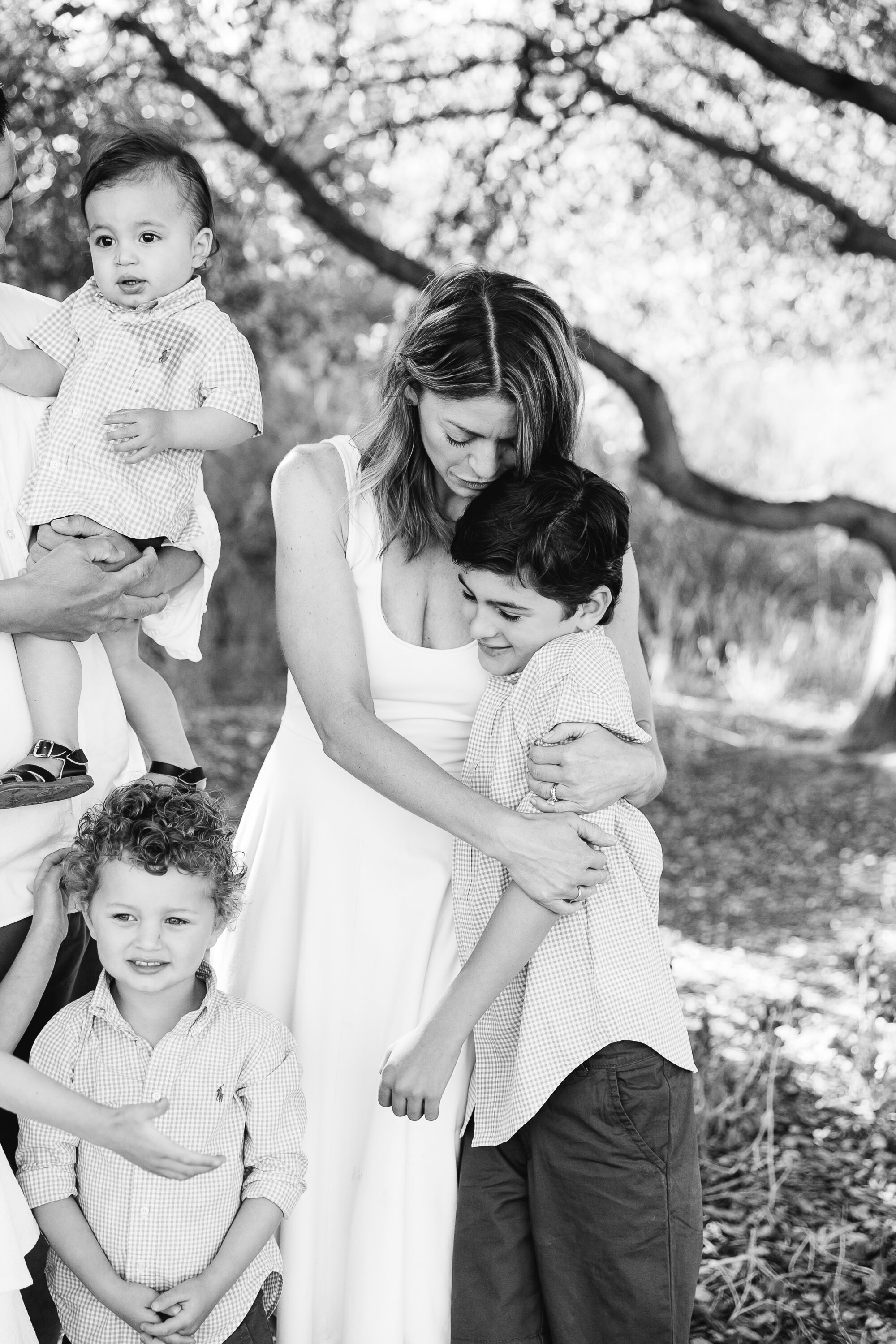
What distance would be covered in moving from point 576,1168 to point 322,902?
0.60m

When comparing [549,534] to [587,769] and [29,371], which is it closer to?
[587,769]

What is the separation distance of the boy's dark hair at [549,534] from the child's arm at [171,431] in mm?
448

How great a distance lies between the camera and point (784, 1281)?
3035mm

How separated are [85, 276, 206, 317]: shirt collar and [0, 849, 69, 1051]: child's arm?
95 centimetres

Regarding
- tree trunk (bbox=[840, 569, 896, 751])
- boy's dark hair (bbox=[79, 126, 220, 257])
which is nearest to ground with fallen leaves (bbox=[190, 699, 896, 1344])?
tree trunk (bbox=[840, 569, 896, 751])

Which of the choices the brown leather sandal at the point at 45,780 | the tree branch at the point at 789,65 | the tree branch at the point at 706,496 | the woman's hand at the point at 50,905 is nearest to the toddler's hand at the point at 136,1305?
the woman's hand at the point at 50,905

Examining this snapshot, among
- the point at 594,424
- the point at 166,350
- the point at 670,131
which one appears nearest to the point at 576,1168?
the point at 166,350

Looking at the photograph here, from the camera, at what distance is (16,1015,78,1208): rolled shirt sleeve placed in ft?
6.62

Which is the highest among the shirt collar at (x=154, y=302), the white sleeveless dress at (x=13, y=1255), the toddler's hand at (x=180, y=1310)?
the shirt collar at (x=154, y=302)

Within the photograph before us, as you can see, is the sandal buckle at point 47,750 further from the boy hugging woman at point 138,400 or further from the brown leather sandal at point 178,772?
the brown leather sandal at point 178,772

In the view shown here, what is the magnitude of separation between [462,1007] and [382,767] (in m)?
0.39

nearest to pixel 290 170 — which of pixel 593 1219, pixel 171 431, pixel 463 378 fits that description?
pixel 171 431

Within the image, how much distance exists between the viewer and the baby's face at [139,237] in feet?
7.50

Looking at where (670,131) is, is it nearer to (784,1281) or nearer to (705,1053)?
(705,1053)
